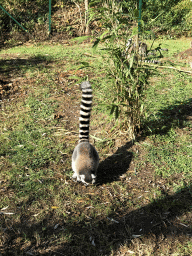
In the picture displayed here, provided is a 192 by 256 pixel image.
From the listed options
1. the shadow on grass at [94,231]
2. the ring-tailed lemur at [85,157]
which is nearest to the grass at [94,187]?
the shadow on grass at [94,231]

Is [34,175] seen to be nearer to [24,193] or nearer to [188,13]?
[24,193]

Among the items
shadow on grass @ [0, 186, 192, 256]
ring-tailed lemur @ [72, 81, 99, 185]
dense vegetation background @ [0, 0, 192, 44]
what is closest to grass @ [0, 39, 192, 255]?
shadow on grass @ [0, 186, 192, 256]

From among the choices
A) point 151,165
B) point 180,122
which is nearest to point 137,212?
point 151,165

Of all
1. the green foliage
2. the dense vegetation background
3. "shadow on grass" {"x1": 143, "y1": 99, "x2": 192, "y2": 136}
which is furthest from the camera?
the dense vegetation background

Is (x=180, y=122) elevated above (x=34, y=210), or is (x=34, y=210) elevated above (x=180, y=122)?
(x=180, y=122)

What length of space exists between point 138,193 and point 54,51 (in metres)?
7.14

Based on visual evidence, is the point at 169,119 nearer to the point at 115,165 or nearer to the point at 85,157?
the point at 115,165

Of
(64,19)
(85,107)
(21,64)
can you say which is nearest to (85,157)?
(85,107)

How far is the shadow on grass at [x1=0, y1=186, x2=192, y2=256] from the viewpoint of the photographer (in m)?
2.72

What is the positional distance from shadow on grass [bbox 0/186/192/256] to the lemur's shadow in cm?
71

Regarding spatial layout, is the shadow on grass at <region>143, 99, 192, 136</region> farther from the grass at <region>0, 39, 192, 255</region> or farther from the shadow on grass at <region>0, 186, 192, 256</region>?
the shadow on grass at <region>0, 186, 192, 256</region>

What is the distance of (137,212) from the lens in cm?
315

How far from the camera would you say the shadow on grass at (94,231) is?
2719mm

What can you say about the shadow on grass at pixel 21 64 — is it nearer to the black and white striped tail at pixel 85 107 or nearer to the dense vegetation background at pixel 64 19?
the dense vegetation background at pixel 64 19
